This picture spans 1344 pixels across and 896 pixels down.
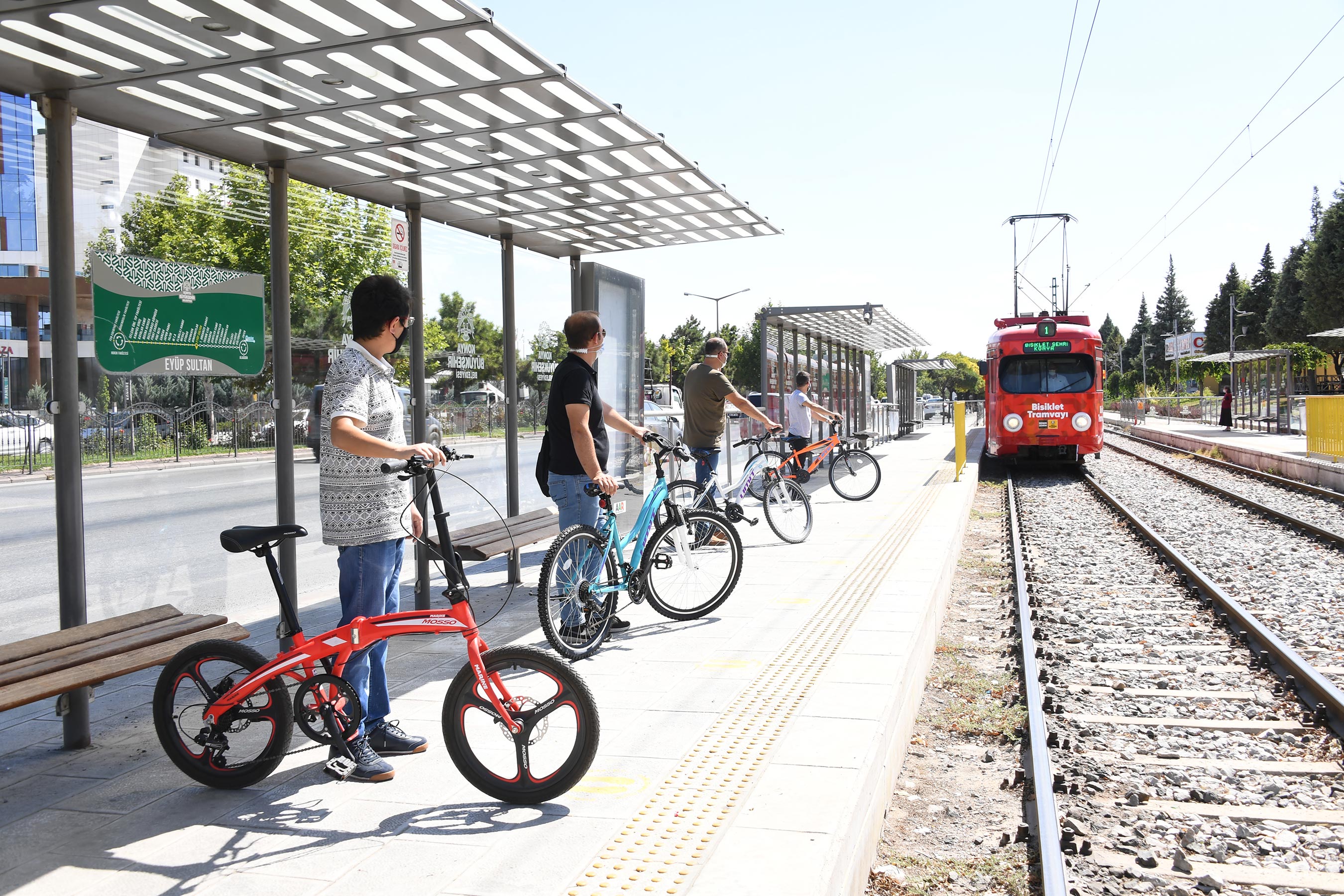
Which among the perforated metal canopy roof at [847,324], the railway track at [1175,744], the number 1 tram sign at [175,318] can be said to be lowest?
the railway track at [1175,744]

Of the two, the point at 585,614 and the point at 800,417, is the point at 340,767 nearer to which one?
the point at 585,614

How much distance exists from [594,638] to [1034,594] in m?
4.37

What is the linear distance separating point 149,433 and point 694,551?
327cm

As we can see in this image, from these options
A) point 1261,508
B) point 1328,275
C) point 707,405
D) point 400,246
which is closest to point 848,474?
point 1261,508

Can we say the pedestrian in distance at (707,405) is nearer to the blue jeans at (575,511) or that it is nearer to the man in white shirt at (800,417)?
the blue jeans at (575,511)

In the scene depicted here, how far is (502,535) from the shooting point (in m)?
7.11

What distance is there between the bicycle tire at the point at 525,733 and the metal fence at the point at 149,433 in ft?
6.98

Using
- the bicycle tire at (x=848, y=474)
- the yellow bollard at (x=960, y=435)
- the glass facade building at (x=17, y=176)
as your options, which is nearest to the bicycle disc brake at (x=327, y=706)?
the glass facade building at (x=17, y=176)

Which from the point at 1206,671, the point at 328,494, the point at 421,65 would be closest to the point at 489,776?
the point at 328,494

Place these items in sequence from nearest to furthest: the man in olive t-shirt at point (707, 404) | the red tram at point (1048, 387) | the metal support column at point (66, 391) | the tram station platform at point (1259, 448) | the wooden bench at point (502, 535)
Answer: the metal support column at point (66, 391), the wooden bench at point (502, 535), the man in olive t-shirt at point (707, 404), the tram station platform at point (1259, 448), the red tram at point (1048, 387)

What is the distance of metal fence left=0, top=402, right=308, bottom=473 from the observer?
4938 mm

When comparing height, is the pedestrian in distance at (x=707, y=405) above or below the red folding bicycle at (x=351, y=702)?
above

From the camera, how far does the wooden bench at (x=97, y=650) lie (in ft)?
12.3

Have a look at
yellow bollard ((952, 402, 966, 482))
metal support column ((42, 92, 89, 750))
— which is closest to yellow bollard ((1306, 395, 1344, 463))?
yellow bollard ((952, 402, 966, 482))
